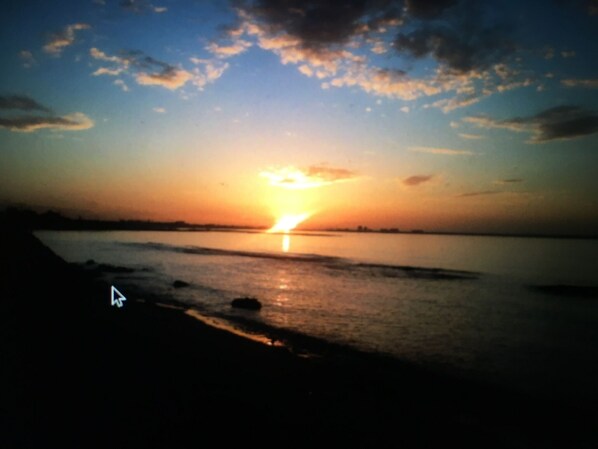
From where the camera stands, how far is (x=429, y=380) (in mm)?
15273

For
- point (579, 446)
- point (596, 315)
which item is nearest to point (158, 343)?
point (579, 446)

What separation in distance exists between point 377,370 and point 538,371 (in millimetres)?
9032

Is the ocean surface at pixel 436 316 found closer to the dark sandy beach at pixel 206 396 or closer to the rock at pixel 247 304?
the rock at pixel 247 304

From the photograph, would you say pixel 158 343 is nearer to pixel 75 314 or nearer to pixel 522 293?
pixel 75 314

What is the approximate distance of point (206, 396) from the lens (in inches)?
360

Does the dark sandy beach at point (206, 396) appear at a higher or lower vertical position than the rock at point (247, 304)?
higher

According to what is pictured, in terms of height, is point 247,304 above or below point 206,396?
below

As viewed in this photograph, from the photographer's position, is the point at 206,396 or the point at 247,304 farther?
the point at 247,304

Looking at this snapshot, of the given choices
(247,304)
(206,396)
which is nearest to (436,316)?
(247,304)

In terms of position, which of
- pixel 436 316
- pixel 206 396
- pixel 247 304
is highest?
pixel 206 396

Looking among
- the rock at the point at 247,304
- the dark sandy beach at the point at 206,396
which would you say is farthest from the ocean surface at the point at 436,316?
the dark sandy beach at the point at 206,396

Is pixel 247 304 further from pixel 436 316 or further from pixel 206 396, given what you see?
pixel 206 396

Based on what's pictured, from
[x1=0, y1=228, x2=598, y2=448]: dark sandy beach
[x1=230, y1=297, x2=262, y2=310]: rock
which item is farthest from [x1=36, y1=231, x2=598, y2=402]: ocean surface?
[x1=0, y1=228, x2=598, y2=448]: dark sandy beach

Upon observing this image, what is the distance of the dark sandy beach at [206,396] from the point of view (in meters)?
6.87
